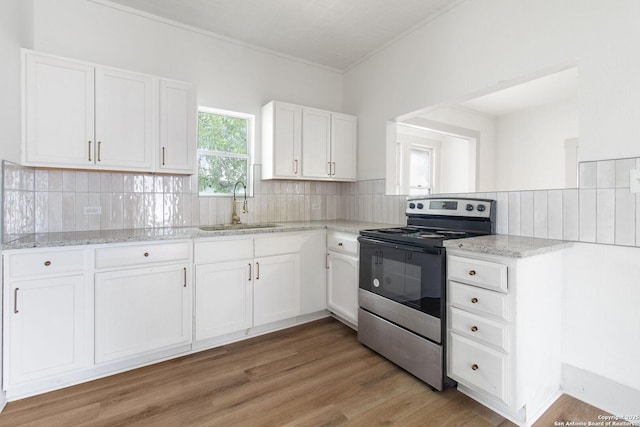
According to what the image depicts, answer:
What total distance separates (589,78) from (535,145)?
2961mm

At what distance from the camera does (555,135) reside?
13.6ft

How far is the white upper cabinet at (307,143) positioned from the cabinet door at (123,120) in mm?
1062

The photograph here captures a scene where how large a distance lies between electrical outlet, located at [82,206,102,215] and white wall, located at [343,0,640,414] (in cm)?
299

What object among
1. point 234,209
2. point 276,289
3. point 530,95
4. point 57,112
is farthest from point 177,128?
point 530,95

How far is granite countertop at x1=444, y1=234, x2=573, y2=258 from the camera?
1.53m

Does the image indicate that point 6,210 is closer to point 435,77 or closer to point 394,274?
point 394,274

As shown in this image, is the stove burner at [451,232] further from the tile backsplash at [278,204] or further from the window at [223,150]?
the window at [223,150]

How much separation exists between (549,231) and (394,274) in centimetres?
99

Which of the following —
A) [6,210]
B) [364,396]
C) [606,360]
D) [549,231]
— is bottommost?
[364,396]

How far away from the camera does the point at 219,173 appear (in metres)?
3.06

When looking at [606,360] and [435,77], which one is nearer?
[606,360]

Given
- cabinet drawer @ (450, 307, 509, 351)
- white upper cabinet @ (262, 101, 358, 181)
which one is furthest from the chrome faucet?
cabinet drawer @ (450, 307, 509, 351)

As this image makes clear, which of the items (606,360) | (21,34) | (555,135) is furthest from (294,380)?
(555,135)

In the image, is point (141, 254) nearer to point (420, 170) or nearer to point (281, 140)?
point (281, 140)
